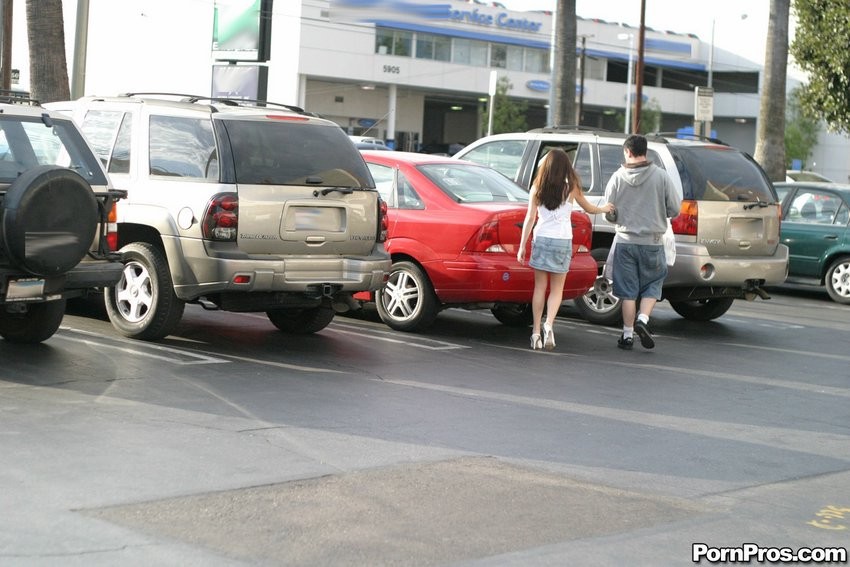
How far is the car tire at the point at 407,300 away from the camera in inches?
443

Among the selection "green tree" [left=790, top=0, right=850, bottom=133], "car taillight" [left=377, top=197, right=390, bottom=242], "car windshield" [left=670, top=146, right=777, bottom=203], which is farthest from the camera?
"green tree" [left=790, top=0, right=850, bottom=133]

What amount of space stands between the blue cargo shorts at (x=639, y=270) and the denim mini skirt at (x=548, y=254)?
811 mm

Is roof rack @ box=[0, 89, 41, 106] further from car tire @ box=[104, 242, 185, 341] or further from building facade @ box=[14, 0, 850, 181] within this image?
building facade @ box=[14, 0, 850, 181]

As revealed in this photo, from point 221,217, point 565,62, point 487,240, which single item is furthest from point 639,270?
point 565,62

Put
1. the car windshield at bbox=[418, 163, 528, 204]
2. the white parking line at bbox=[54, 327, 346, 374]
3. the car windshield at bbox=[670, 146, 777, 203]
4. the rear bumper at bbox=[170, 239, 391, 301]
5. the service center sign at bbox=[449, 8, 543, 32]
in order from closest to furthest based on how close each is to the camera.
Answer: the white parking line at bbox=[54, 327, 346, 374], the rear bumper at bbox=[170, 239, 391, 301], the car windshield at bbox=[418, 163, 528, 204], the car windshield at bbox=[670, 146, 777, 203], the service center sign at bbox=[449, 8, 543, 32]

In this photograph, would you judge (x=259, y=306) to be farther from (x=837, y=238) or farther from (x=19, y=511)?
(x=837, y=238)

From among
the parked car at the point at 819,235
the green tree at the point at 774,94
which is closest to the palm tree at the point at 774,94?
the green tree at the point at 774,94

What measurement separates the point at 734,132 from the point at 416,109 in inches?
963

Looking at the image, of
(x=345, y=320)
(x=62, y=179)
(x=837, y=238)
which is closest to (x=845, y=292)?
(x=837, y=238)

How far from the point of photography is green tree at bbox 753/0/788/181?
83.6ft

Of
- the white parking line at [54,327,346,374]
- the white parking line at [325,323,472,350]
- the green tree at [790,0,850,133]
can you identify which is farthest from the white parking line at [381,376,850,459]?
the green tree at [790,0,850,133]

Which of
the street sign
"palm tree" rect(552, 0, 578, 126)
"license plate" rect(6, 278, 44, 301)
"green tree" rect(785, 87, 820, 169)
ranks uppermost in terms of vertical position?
"green tree" rect(785, 87, 820, 169)

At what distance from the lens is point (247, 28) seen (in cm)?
1984

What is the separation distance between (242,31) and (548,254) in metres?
10.6
